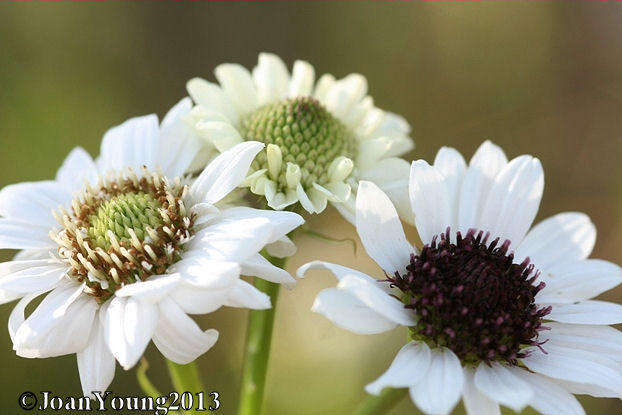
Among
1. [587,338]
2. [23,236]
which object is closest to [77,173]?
[23,236]

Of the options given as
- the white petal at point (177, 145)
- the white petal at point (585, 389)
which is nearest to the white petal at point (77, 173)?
the white petal at point (177, 145)

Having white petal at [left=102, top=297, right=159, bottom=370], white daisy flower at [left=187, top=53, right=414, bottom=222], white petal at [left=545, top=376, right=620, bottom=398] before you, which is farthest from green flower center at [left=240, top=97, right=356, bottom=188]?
white petal at [left=545, top=376, right=620, bottom=398]

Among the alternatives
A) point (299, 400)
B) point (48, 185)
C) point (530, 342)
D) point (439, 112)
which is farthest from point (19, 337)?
point (439, 112)

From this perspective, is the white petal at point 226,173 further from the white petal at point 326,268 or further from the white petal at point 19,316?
the white petal at point 19,316

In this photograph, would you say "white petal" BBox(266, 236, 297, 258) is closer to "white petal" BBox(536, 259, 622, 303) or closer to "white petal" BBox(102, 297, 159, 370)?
"white petal" BBox(102, 297, 159, 370)

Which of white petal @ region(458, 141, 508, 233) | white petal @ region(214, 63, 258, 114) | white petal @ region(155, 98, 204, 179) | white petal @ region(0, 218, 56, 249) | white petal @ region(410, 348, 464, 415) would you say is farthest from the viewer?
white petal @ region(214, 63, 258, 114)

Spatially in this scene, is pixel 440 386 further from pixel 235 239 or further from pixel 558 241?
pixel 558 241

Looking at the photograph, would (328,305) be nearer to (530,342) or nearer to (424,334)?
(424,334)
